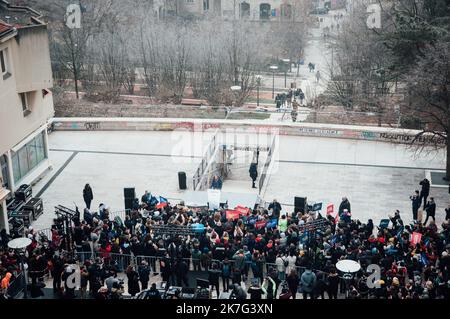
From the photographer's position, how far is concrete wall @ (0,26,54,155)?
95.5 feet

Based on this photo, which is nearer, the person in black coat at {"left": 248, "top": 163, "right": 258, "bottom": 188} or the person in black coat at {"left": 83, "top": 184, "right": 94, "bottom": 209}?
the person in black coat at {"left": 83, "top": 184, "right": 94, "bottom": 209}

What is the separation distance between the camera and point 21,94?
31.1 meters

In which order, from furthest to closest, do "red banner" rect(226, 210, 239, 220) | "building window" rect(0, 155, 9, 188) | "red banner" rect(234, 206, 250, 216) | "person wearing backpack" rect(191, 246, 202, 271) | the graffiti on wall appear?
the graffiti on wall, "building window" rect(0, 155, 9, 188), "red banner" rect(234, 206, 250, 216), "red banner" rect(226, 210, 239, 220), "person wearing backpack" rect(191, 246, 202, 271)

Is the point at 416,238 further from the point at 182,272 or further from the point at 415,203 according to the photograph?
the point at 182,272

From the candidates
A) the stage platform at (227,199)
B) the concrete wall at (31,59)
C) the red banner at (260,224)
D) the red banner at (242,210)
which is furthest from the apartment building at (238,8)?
the red banner at (260,224)

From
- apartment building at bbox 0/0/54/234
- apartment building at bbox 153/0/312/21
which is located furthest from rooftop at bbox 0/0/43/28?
apartment building at bbox 153/0/312/21

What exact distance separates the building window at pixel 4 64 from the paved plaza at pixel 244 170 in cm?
599

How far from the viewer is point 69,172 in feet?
116

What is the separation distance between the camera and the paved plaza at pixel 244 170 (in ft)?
105

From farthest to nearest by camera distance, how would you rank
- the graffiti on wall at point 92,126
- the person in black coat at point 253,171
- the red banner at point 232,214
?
1. the graffiti on wall at point 92,126
2. the person in black coat at point 253,171
3. the red banner at point 232,214

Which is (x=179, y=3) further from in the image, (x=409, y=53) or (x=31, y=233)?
(x=31, y=233)

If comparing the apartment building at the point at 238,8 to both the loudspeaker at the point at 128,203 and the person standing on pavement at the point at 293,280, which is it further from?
the person standing on pavement at the point at 293,280

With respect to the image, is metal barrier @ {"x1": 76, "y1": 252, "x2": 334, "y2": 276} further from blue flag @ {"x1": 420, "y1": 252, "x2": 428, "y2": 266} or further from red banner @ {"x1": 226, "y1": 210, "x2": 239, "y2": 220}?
blue flag @ {"x1": 420, "y1": 252, "x2": 428, "y2": 266}

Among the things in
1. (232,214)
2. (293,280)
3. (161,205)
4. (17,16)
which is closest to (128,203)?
(161,205)
